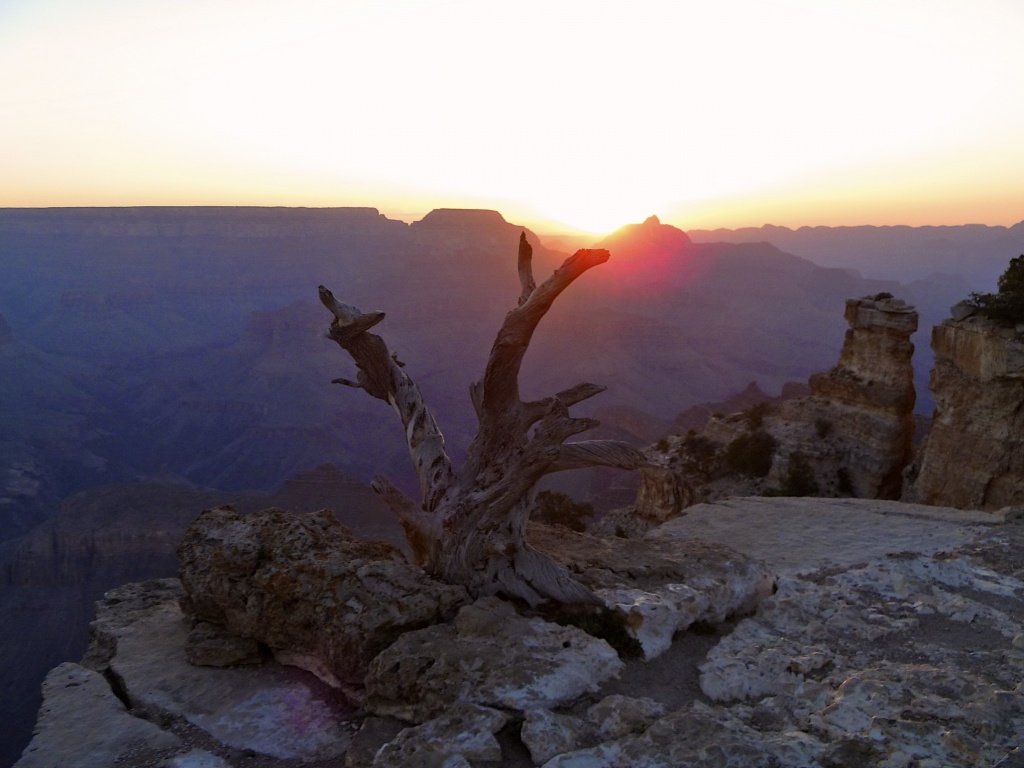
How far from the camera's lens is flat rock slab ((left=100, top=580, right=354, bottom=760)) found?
588 centimetres

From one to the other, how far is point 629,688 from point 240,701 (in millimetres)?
3742

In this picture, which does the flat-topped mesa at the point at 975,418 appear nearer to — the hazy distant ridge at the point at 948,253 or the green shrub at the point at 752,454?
the green shrub at the point at 752,454

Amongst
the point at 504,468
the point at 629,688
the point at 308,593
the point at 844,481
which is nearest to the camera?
the point at 629,688

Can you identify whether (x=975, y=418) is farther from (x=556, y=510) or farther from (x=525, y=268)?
(x=525, y=268)

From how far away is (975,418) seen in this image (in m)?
17.8

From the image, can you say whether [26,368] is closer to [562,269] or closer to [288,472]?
[288,472]

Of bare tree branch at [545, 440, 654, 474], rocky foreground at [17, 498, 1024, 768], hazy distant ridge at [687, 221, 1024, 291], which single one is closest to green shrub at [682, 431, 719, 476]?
rocky foreground at [17, 498, 1024, 768]

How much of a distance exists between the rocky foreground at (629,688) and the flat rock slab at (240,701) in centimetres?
2

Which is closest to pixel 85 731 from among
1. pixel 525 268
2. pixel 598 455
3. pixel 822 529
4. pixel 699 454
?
pixel 598 455

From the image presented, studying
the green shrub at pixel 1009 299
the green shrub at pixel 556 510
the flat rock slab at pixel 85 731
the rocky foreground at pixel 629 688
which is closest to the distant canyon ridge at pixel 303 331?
the green shrub at pixel 556 510

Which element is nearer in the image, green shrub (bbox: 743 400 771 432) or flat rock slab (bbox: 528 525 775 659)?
flat rock slab (bbox: 528 525 775 659)

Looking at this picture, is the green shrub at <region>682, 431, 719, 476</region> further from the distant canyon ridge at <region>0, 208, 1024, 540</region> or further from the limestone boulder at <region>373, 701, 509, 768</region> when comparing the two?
the distant canyon ridge at <region>0, 208, 1024, 540</region>

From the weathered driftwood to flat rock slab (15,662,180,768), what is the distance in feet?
10.9

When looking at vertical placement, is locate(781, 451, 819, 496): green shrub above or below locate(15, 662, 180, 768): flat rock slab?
below
